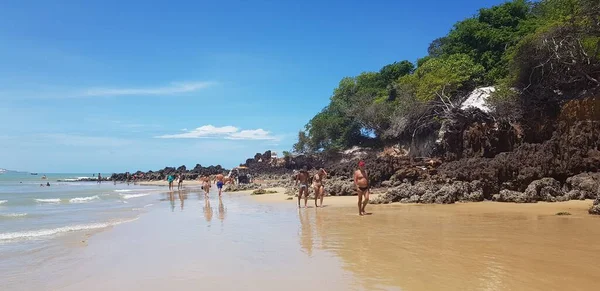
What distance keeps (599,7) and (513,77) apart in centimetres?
493

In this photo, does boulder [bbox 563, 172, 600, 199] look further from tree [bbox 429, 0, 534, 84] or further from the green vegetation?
tree [bbox 429, 0, 534, 84]

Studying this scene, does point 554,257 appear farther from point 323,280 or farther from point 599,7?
point 599,7

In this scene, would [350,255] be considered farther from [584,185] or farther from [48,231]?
[584,185]

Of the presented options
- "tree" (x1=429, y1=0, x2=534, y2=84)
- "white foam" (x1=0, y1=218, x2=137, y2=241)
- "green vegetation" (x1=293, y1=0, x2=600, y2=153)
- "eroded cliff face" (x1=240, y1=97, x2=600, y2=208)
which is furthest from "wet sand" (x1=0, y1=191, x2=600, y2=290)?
"tree" (x1=429, y1=0, x2=534, y2=84)

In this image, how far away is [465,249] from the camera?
23.0ft

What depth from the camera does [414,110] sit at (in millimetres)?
26562

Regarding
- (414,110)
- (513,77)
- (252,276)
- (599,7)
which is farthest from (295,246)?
(414,110)

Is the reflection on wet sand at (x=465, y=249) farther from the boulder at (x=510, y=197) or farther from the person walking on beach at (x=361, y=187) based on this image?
the boulder at (x=510, y=197)

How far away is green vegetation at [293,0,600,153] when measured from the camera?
17.8 metres

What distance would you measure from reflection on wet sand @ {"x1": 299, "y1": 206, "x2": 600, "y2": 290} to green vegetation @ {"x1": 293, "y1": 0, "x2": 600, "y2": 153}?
32.9ft

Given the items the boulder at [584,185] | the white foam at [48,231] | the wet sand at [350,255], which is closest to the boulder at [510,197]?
the boulder at [584,185]

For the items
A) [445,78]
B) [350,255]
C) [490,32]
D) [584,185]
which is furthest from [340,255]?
[490,32]

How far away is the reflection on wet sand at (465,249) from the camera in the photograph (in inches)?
206

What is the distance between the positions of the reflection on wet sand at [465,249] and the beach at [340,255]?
15mm
